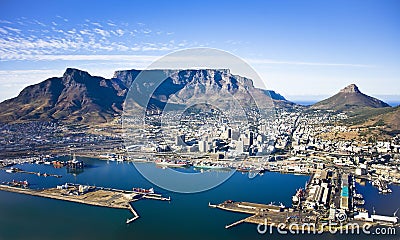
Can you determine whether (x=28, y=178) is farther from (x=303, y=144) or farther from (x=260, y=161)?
(x=303, y=144)

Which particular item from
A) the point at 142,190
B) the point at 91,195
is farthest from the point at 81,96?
the point at 142,190

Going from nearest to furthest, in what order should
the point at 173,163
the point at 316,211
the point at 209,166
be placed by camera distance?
the point at 316,211 < the point at 209,166 < the point at 173,163

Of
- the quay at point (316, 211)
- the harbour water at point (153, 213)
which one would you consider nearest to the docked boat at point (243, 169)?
the harbour water at point (153, 213)

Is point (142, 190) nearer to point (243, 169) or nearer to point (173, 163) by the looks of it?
point (173, 163)

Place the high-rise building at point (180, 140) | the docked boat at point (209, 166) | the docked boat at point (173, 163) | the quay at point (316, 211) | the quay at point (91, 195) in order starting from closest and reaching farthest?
the quay at point (316, 211) → the quay at point (91, 195) → the docked boat at point (209, 166) → the docked boat at point (173, 163) → the high-rise building at point (180, 140)

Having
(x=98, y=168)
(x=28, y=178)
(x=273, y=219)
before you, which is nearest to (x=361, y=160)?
(x=273, y=219)

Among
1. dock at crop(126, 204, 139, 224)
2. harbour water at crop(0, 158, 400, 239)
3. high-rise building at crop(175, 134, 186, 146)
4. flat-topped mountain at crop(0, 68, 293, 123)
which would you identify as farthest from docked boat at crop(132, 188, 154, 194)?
flat-topped mountain at crop(0, 68, 293, 123)

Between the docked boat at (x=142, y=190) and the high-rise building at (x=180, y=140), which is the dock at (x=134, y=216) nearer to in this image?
the docked boat at (x=142, y=190)

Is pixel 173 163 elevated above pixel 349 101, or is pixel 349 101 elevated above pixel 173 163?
pixel 349 101
